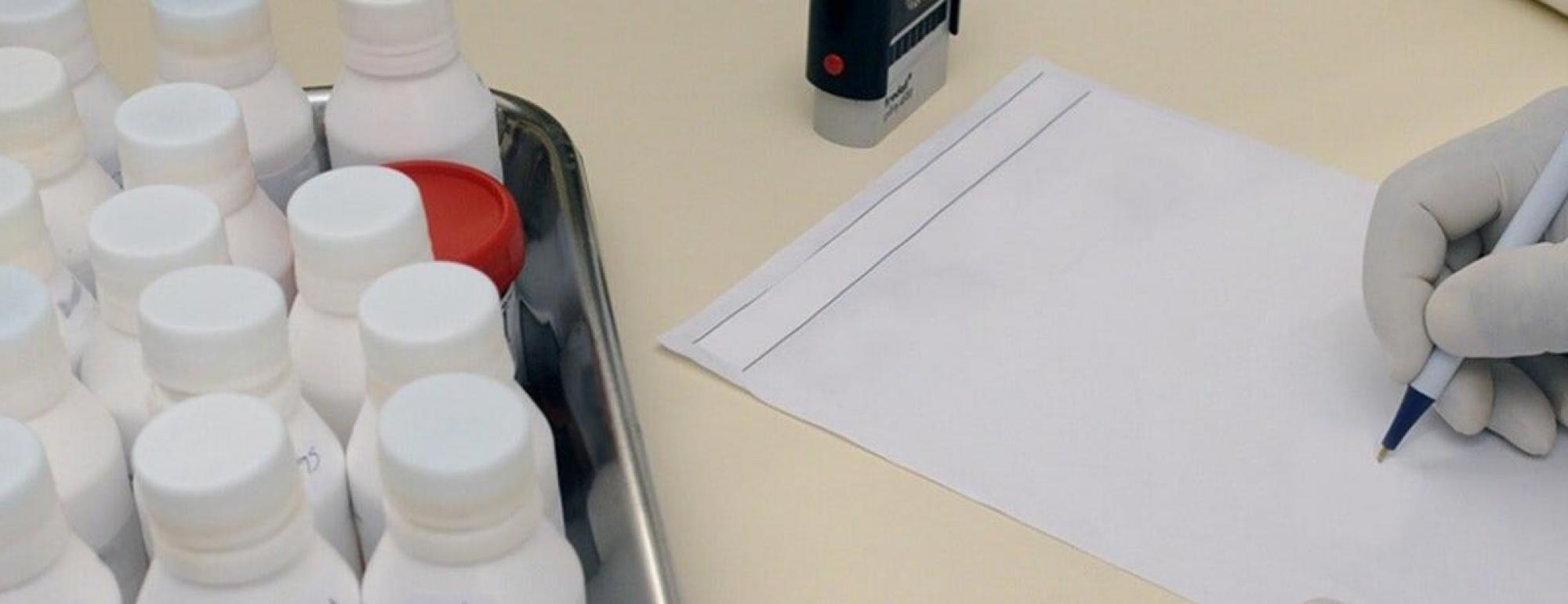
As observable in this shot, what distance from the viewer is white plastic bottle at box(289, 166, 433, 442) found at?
0.47 meters

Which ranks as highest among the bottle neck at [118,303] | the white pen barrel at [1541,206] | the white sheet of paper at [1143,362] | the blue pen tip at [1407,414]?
the bottle neck at [118,303]

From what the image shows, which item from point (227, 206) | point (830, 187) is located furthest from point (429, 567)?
point (830, 187)

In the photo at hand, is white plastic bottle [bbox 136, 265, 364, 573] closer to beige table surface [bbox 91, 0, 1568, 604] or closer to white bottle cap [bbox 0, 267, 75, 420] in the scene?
white bottle cap [bbox 0, 267, 75, 420]

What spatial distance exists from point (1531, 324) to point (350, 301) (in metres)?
0.39

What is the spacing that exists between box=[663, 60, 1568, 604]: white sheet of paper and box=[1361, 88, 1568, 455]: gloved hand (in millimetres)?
19

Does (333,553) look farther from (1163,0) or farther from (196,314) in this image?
(1163,0)

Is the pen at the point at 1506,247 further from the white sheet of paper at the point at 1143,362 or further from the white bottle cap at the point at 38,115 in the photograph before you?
the white bottle cap at the point at 38,115

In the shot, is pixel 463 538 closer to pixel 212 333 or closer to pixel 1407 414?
pixel 212 333

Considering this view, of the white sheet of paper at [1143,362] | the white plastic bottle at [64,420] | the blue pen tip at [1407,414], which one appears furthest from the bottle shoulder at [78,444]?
the blue pen tip at [1407,414]

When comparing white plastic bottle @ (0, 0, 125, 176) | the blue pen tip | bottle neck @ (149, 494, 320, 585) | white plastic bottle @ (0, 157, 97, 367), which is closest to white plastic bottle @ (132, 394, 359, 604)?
bottle neck @ (149, 494, 320, 585)

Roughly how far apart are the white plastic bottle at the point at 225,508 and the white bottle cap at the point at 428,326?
0.13 feet

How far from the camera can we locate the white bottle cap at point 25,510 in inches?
15.2

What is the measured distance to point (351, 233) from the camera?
0.47m

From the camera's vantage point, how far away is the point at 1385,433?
605mm
